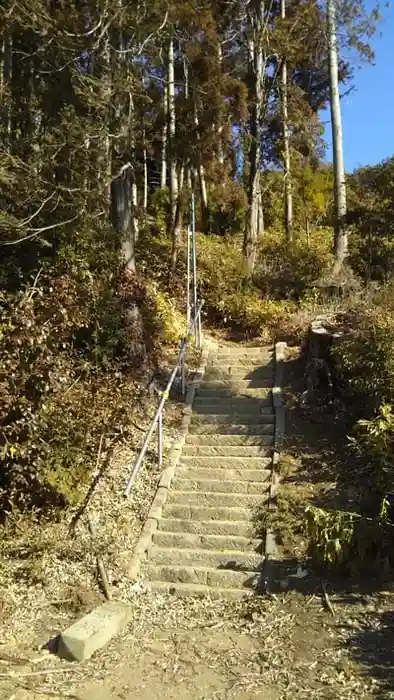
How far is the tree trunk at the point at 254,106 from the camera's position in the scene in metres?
15.8

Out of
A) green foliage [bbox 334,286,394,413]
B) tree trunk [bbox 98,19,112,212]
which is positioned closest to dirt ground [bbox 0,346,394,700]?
green foliage [bbox 334,286,394,413]

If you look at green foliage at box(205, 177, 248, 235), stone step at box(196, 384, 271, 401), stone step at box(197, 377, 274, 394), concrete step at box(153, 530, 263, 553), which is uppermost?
green foliage at box(205, 177, 248, 235)

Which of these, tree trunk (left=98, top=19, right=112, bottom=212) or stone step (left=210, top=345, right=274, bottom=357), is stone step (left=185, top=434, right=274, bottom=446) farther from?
tree trunk (left=98, top=19, right=112, bottom=212)

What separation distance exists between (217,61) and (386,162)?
16.4 feet

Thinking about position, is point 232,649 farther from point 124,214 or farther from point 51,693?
point 124,214

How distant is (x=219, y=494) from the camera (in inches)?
313

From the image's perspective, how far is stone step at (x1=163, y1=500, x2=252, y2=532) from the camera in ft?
24.9

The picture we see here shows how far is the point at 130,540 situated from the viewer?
7.32 meters

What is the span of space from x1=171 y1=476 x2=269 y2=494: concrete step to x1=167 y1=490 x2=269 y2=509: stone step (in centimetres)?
7

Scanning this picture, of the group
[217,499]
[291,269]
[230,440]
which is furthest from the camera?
[291,269]

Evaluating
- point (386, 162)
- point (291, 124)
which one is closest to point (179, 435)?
point (386, 162)

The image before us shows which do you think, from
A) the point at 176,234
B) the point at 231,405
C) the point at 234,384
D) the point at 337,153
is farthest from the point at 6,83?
the point at 231,405

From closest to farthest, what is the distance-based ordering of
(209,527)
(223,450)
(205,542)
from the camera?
(205,542) < (209,527) < (223,450)

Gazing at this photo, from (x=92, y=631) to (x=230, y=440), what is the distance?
4.02 meters
